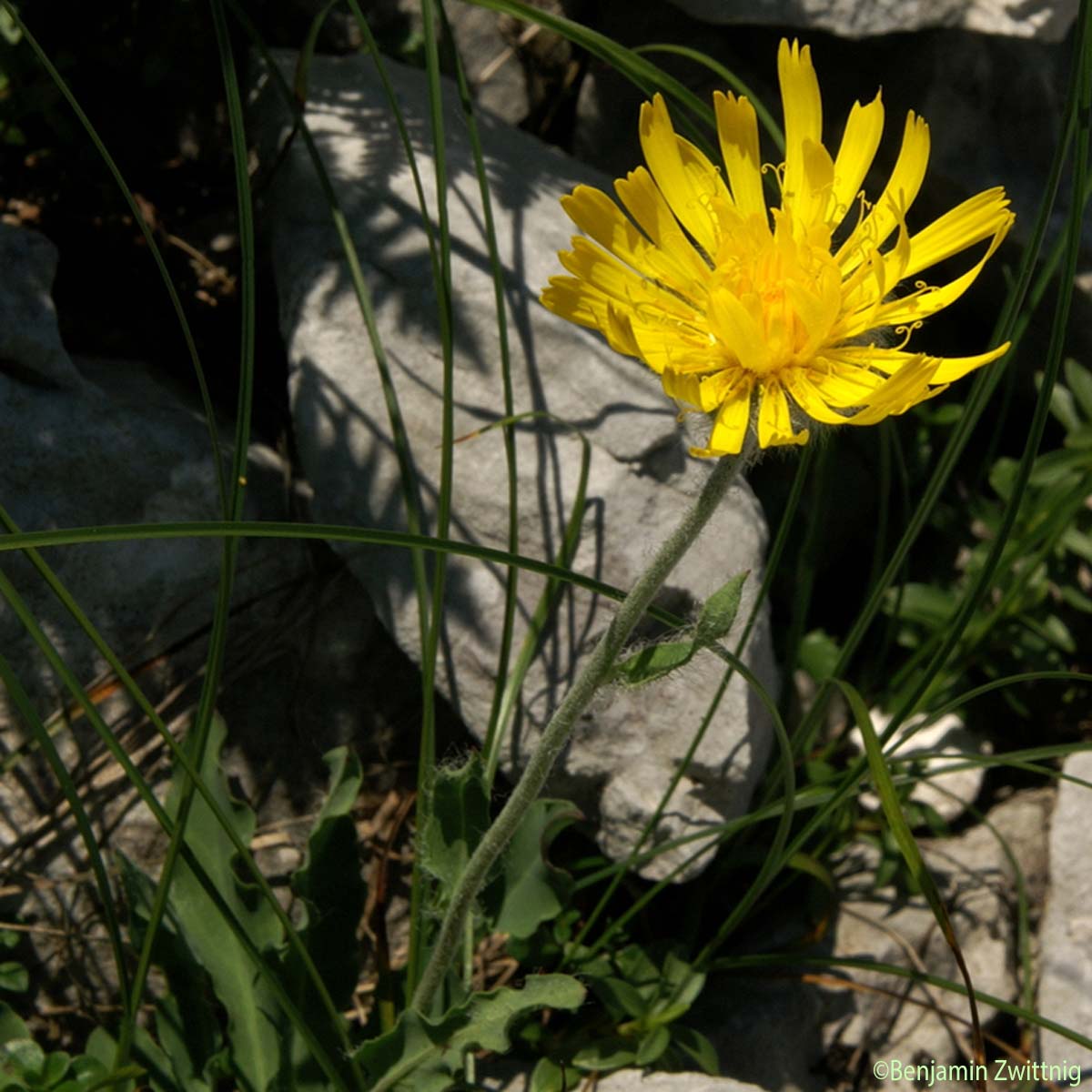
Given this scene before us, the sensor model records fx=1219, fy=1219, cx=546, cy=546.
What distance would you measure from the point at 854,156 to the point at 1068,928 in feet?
6.70

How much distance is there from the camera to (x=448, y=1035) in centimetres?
208

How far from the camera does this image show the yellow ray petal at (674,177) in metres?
1.74

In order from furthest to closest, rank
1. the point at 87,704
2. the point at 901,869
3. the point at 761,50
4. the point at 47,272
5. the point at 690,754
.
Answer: the point at 761,50 < the point at 901,869 < the point at 47,272 < the point at 690,754 < the point at 87,704

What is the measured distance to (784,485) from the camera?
3262 millimetres

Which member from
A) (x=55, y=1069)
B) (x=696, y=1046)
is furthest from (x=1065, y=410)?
(x=55, y=1069)

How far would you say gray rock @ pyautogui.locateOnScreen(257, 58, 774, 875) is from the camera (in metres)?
2.63

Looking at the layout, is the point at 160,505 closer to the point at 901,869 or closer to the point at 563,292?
the point at 563,292

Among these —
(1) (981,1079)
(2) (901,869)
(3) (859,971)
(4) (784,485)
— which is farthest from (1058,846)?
(1) (981,1079)

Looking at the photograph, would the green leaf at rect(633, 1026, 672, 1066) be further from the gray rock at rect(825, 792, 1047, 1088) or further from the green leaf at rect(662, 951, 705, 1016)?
the gray rock at rect(825, 792, 1047, 1088)

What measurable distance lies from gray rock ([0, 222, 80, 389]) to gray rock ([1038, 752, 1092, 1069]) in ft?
8.26

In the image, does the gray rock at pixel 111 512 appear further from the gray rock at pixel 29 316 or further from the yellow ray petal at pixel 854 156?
the yellow ray petal at pixel 854 156

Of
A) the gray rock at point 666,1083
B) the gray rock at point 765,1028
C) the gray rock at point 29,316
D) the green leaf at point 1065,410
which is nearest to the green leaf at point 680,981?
the gray rock at point 666,1083

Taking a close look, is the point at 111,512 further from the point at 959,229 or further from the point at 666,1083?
the point at 959,229

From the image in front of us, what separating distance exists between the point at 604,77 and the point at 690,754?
7.02 feet
